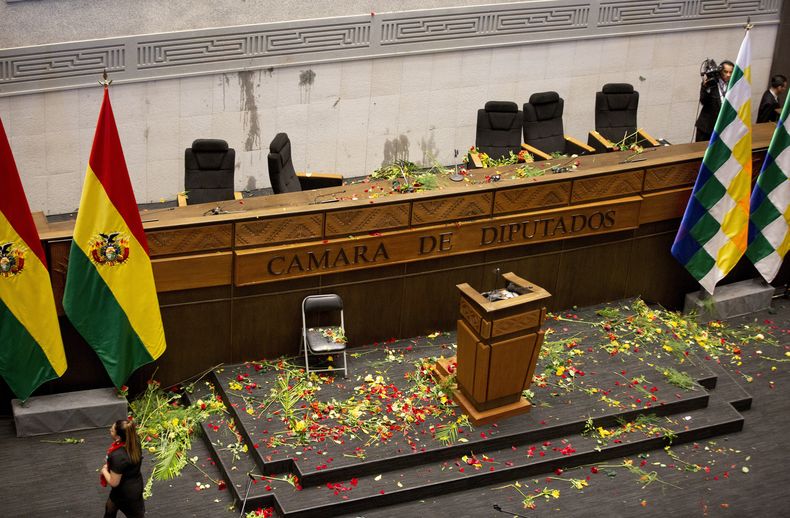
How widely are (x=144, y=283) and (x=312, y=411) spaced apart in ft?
5.28

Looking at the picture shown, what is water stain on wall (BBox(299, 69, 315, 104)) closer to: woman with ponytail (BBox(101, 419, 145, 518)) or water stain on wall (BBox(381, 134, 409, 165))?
water stain on wall (BBox(381, 134, 409, 165))

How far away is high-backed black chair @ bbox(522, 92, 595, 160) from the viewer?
39.2 ft

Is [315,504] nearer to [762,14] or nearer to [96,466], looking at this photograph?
[96,466]

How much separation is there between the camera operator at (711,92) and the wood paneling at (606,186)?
212 centimetres

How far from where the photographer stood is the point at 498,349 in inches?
333

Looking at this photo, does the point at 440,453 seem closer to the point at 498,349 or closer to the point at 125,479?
the point at 498,349

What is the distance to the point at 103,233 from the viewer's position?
27.5ft

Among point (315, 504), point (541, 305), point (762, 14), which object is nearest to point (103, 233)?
point (315, 504)

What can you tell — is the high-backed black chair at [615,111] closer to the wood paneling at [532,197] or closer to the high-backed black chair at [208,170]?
the wood paneling at [532,197]

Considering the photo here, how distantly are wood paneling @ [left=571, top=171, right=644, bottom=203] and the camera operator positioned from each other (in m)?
2.12

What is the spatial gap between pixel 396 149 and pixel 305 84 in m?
1.39

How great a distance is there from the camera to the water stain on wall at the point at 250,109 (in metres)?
11.9

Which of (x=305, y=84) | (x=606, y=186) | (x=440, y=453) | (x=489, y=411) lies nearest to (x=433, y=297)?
(x=489, y=411)

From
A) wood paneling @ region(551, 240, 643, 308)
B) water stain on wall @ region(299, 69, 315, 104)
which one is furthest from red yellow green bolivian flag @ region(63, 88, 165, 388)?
water stain on wall @ region(299, 69, 315, 104)
